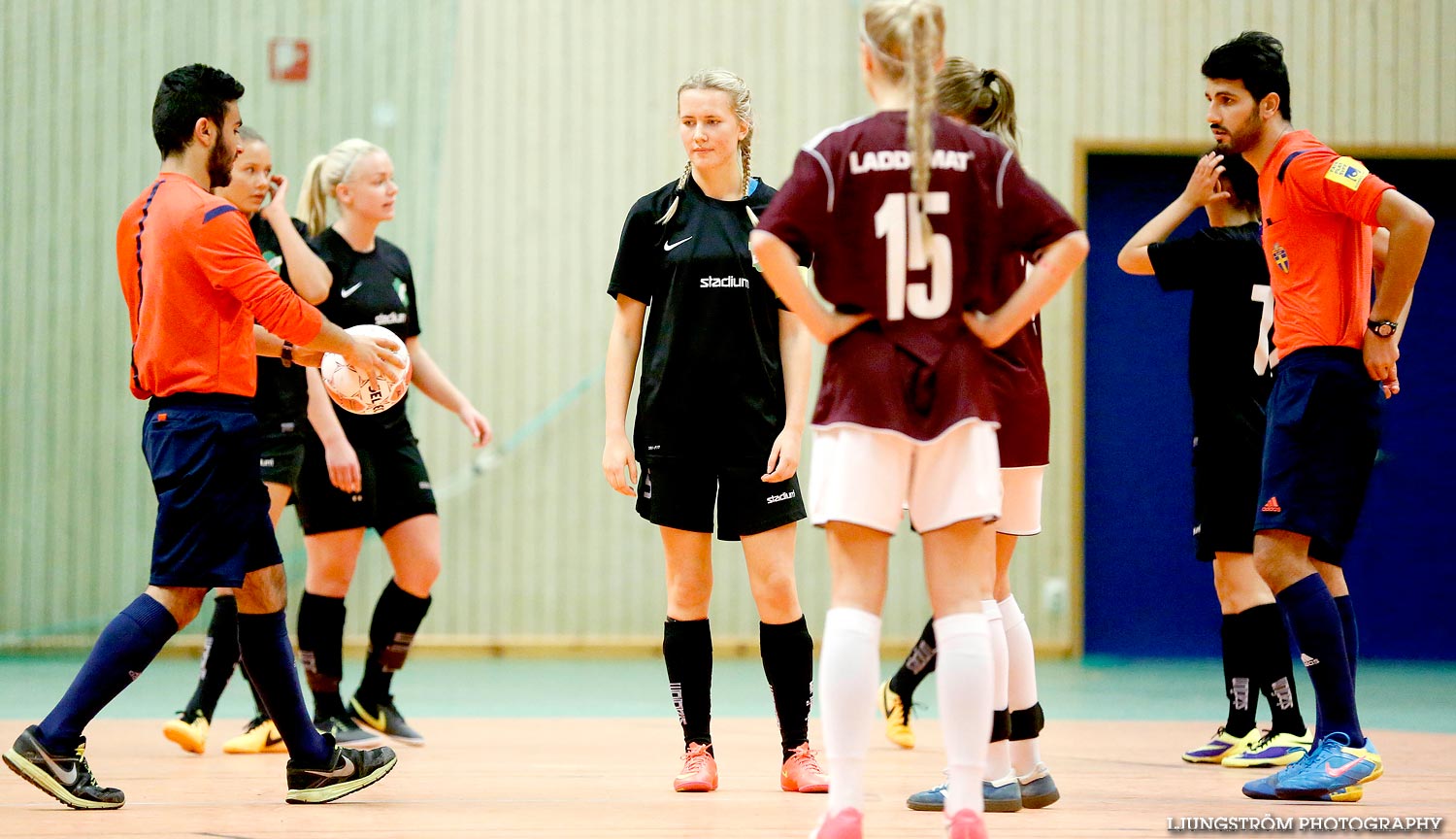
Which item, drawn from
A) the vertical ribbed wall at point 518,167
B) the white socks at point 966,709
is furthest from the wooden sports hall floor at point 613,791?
the vertical ribbed wall at point 518,167

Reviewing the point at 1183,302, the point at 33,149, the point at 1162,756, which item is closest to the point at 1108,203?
the point at 1183,302

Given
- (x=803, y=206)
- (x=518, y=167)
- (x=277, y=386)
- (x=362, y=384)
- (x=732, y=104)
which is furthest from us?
(x=518, y=167)

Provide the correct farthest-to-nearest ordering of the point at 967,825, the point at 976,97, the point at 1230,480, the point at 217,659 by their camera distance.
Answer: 1. the point at 217,659
2. the point at 1230,480
3. the point at 976,97
4. the point at 967,825

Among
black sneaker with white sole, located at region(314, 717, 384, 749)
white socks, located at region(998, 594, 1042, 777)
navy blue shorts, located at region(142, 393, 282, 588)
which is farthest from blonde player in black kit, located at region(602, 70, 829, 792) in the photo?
black sneaker with white sole, located at region(314, 717, 384, 749)

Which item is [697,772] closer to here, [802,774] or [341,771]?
[802,774]

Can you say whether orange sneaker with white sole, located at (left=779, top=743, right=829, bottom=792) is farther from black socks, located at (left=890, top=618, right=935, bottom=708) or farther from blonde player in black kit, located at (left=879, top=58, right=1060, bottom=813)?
black socks, located at (left=890, top=618, right=935, bottom=708)

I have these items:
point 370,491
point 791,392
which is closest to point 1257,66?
point 791,392

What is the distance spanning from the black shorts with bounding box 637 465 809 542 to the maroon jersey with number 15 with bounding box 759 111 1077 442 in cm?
96

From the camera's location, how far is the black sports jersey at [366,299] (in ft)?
14.4

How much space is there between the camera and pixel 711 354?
3.47 meters

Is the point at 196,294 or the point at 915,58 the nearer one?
the point at 915,58

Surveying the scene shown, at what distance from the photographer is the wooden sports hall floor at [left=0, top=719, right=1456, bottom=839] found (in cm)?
291

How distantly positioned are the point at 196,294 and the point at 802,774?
179cm

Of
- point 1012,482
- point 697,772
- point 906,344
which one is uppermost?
point 906,344
